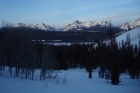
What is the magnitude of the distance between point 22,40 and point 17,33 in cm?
209

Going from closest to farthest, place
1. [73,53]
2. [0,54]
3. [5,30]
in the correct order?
[0,54], [5,30], [73,53]

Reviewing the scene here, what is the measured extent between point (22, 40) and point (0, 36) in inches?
183

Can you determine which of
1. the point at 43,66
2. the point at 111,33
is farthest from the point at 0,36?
the point at 111,33

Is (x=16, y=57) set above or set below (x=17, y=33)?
below

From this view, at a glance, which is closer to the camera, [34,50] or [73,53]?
[34,50]

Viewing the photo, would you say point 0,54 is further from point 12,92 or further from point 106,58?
point 106,58

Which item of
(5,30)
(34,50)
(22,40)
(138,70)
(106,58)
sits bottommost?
(138,70)

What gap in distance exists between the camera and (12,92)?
13.2 metres

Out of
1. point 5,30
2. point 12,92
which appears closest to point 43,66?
point 5,30

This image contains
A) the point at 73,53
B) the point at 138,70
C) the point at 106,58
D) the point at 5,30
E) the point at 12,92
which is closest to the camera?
the point at 12,92

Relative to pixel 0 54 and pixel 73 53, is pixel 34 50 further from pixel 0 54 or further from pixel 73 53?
pixel 73 53

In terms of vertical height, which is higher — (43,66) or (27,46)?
(27,46)

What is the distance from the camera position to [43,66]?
77.1 feet

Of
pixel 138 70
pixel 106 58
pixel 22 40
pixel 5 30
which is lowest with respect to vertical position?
pixel 138 70
